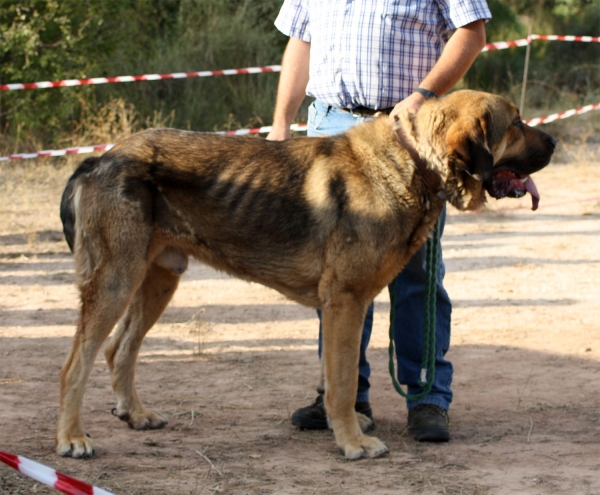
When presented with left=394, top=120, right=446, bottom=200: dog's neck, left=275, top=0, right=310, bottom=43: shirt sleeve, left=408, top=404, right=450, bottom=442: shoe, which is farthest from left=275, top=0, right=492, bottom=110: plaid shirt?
left=408, top=404, right=450, bottom=442: shoe

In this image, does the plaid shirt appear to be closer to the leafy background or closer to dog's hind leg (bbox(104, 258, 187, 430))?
dog's hind leg (bbox(104, 258, 187, 430))

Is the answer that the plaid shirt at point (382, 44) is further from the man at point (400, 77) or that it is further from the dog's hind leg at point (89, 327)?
the dog's hind leg at point (89, 327)

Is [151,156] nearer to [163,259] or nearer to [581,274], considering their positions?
[163,259]

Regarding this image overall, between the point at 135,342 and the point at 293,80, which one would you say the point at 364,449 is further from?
the point at 293,80

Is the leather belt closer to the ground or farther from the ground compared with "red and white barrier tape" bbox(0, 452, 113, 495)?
farther from the ground

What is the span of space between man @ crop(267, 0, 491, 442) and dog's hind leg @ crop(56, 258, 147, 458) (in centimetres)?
120

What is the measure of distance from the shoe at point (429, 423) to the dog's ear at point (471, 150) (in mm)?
1339

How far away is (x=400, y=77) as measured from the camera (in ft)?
14.8

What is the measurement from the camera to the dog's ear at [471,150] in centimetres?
399

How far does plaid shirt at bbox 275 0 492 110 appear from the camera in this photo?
4457 mm

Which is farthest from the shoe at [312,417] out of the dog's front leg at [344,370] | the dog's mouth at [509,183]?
the dog's mouth at [509,183]

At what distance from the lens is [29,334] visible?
21.1ft

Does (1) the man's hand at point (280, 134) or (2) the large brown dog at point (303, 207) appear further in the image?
(1) the man's hand at point (280, 134)

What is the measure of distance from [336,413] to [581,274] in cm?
478
